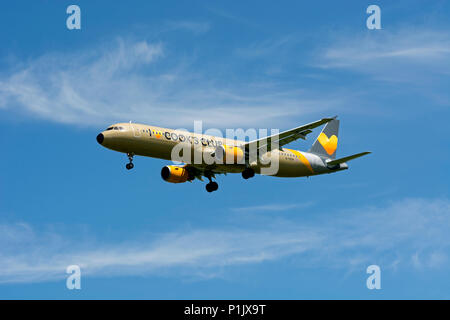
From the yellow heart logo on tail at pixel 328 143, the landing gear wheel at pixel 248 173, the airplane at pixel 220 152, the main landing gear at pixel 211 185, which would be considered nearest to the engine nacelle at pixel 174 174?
the airplane at pixel 220 152

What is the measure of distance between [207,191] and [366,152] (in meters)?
16.0

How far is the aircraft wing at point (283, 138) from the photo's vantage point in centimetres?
5884

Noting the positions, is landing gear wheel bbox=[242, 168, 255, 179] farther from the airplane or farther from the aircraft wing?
the aircraft wing

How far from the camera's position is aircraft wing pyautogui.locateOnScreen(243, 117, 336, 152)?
58.8m

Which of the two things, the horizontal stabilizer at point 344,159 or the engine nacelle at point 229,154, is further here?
the horizontal stabilizer at point 344,159

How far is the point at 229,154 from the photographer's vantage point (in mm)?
64375

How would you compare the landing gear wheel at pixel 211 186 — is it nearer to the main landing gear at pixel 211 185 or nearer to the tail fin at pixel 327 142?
the main landing gear at pixel 211 185

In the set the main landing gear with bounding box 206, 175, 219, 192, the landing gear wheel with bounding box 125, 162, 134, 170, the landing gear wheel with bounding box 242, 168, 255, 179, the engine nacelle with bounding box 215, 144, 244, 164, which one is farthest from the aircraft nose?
the landing gear wheel with bounding box 242, 168, 255, 179

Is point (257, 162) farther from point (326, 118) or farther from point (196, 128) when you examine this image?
point (326, 118)

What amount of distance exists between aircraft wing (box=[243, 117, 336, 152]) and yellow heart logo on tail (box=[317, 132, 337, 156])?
491 inches

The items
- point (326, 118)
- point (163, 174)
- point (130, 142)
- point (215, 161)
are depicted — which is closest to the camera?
point (326, 118)

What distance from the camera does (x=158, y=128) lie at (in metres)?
62.4

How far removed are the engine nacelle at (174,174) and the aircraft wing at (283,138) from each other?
7409 mm

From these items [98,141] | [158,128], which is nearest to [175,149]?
[158,128]
